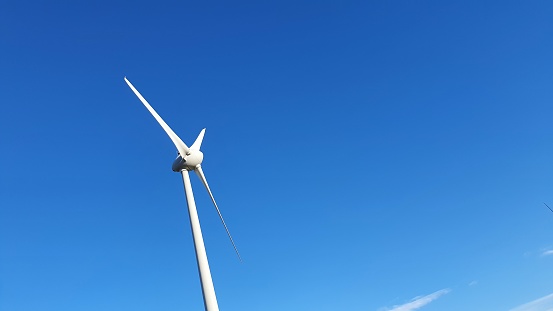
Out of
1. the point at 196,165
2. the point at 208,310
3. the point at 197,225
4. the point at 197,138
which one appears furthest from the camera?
the point at 197,138

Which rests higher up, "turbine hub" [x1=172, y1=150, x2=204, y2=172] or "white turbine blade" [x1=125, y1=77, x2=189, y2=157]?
"white turbine blade" [x1=125, y1=77, x2=189, y2=157]

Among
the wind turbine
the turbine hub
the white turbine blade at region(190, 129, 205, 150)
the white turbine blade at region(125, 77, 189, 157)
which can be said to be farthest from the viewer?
the white turbine blade at region(190, 129, 205, 150)

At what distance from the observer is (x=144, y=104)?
49688 mm

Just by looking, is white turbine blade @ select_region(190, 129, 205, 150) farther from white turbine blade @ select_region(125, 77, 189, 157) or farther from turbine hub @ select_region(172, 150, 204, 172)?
white turbine blade @ select_region(125, 77, 189, 157)

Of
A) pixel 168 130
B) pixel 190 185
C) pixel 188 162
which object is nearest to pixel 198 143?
pixel 168 130

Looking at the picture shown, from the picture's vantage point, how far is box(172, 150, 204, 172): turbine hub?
46.3 metres

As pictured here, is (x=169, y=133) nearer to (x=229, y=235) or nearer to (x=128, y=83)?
(x=128, y=83)

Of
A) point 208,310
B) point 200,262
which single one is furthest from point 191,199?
point 208,310

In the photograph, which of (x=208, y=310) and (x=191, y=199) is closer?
(x=208, y=310)

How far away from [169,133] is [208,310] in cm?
1848

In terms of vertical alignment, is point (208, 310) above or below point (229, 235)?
below

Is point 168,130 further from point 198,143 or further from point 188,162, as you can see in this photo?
point 188,162

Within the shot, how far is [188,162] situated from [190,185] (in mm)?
2849

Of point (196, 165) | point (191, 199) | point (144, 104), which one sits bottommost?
point (191, 199)
